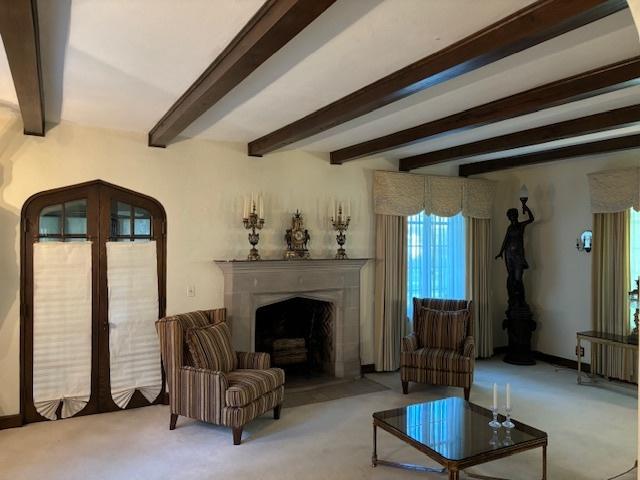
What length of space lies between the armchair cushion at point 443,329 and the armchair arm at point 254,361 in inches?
70.1

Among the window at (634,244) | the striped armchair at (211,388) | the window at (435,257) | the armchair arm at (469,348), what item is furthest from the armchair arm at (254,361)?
the window at (634,244)

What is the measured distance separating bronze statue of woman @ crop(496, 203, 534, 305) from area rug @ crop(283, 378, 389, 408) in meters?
2.29

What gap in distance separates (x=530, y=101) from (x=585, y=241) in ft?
10.5

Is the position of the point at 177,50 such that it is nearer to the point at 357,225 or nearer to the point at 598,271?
the point at 357,225

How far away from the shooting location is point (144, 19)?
85.1 inches

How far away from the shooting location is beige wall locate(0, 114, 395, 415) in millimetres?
3939

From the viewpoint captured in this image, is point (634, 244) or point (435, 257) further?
point (435, 257)

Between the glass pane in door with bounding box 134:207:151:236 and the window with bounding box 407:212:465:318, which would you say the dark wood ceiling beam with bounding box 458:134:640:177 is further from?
the glass pane in door with bounding box 134:207:151:236

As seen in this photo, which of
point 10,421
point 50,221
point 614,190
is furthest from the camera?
point 614,190

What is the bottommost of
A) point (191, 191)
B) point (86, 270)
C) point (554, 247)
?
point (86, 270)

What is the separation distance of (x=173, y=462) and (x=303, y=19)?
9.78ft

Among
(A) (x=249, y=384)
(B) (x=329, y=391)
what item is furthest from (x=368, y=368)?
(A) (x=249, y=384)

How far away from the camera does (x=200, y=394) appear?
12.2ft

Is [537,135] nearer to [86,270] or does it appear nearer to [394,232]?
[394,232]
